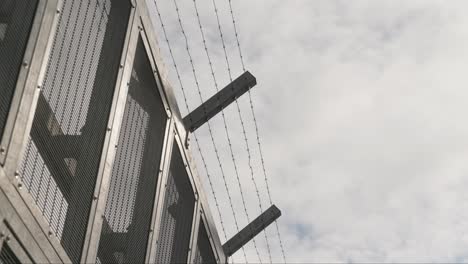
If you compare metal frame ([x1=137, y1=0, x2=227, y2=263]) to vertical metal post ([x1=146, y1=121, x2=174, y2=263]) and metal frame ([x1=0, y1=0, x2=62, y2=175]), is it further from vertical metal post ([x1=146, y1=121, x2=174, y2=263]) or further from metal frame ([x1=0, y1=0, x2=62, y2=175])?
metal frame ([x1=0, y1=0, x2=62, y2=175])

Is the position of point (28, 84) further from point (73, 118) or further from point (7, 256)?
point (7, 256)

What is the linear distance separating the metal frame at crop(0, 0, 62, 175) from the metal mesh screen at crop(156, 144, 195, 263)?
489 centimetres

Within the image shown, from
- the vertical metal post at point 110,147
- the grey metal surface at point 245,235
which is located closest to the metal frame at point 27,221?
the vertical metal post at point 110,147

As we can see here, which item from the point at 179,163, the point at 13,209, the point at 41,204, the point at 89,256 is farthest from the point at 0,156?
the point at 179,163

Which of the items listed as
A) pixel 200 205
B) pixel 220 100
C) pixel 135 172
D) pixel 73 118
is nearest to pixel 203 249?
pixel 200 205

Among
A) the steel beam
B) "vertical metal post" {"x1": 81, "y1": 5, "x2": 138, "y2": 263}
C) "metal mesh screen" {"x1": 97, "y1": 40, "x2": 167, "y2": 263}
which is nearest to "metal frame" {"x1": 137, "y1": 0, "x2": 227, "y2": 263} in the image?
"metal mesh screen" {"x1": 97, "y1": 40, "x2": 167, "y2": 263}

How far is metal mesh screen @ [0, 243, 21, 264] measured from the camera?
6195mm

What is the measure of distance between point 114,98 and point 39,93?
2.16 metres

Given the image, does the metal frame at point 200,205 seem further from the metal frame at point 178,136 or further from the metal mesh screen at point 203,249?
the metal mesh screen at point 203,249

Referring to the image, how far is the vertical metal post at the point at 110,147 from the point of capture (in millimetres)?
8133

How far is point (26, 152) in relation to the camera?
650cm

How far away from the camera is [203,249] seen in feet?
47.3

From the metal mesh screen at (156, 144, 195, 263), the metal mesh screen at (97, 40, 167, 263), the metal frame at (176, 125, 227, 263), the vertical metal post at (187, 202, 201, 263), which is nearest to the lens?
the metal mesh screen at (97, 40, 167, 263)

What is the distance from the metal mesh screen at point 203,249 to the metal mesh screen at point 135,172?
3.42 meters
